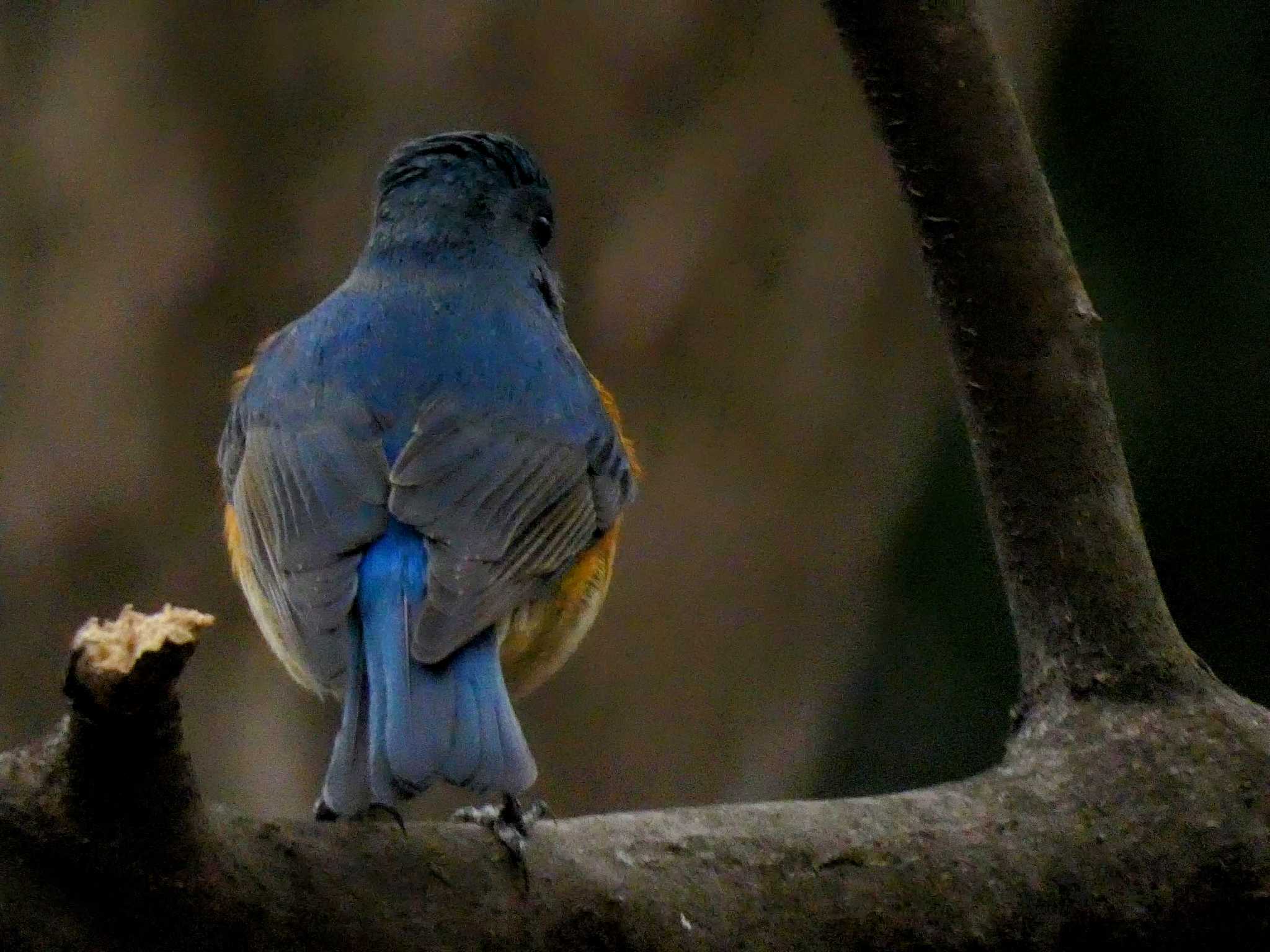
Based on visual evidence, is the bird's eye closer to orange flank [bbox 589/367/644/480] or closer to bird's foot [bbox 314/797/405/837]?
orange flank [bbox 589/367/644/480]

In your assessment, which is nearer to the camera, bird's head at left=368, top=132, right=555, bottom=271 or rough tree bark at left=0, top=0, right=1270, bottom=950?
rough tree bark at left=0, top=0, right=1270, bottom=950

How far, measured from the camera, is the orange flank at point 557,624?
248cm

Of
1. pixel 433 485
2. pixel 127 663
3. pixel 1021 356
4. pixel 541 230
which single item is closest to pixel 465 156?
pixel 541 230

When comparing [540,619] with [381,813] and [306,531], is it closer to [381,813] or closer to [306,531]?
[306,531]

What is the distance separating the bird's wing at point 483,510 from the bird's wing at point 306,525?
0.17 ft

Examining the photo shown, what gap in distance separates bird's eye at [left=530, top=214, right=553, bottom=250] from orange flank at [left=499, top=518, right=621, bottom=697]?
2.18 feet

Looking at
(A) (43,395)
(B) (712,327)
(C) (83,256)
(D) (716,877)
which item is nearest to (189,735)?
(A) (43,395)

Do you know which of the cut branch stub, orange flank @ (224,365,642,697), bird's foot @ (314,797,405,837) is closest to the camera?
the cut branch stub

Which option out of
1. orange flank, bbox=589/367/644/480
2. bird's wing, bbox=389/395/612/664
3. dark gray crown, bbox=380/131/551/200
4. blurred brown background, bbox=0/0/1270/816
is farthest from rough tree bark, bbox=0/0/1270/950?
blurred brown background, bbox=0/0/1270/816

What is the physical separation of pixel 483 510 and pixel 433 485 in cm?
7

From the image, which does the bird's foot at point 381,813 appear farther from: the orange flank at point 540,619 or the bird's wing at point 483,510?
the orange flank at point 540,619

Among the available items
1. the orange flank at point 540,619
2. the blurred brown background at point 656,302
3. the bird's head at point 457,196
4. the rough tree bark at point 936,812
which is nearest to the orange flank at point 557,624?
the orange flank at point 540,619

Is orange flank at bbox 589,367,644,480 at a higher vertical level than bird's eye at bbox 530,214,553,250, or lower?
lower

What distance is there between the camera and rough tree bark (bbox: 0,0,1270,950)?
1527 millimetres
